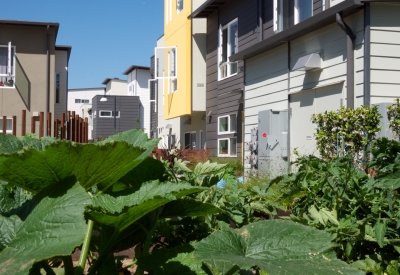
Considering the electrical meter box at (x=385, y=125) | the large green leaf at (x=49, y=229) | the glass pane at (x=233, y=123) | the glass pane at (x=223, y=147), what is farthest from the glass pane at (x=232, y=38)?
the large green leaf at (x=49, y=229)

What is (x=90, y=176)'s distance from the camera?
48.5 inches

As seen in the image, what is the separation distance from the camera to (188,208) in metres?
1.45

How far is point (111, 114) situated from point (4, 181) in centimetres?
4821

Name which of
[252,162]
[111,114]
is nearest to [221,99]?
[252,162]

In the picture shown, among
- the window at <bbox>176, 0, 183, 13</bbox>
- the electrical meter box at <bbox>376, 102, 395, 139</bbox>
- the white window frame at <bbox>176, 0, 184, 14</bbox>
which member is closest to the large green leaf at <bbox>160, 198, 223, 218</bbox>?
the electrical meter box at <bbox>376, 102, 395, 139</bbox>

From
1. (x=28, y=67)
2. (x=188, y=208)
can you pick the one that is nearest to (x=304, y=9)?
(x=188, y=208)

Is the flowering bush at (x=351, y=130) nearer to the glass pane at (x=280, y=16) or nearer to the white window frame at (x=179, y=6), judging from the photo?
the glass pane at (x=280, y=16)

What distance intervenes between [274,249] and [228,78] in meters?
16.0

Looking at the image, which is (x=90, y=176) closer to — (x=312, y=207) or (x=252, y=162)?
(x=312, y=207)

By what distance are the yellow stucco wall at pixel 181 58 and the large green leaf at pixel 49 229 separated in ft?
60.5

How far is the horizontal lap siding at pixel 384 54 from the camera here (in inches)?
381

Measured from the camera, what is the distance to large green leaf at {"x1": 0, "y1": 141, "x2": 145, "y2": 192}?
44.6 inches

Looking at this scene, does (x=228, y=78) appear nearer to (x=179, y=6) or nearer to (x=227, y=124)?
(x=227, y=124)

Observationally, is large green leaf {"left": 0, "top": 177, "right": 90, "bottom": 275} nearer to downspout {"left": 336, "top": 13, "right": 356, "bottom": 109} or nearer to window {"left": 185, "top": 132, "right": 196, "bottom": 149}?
downspout {"left": 336, "top": 13, "right": 356, "bottom": 109}
